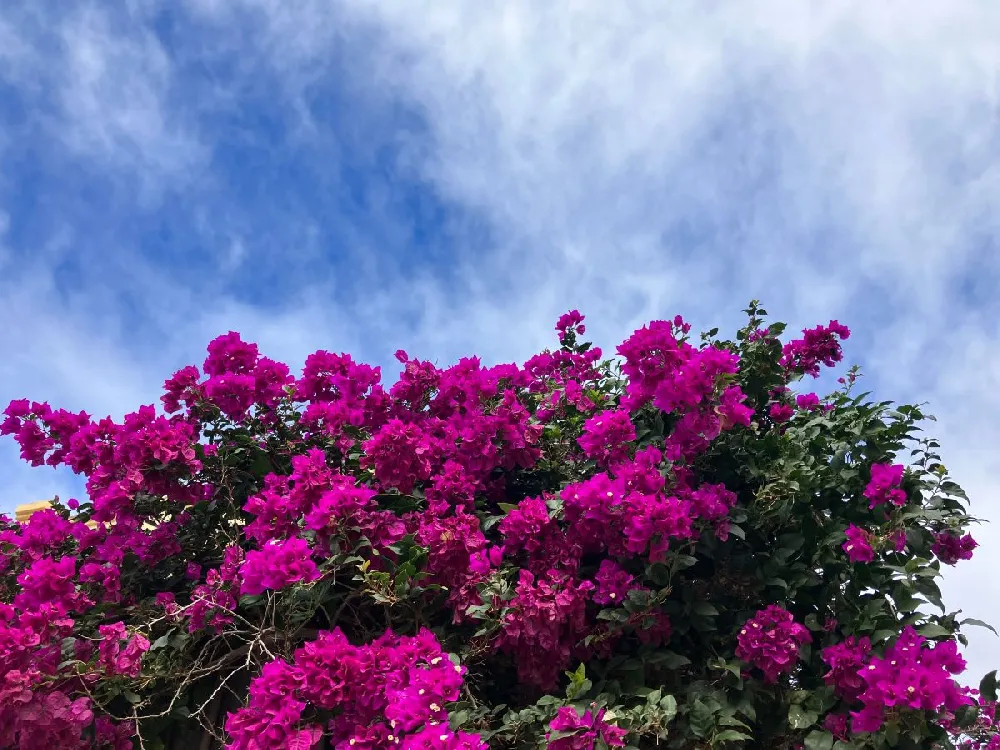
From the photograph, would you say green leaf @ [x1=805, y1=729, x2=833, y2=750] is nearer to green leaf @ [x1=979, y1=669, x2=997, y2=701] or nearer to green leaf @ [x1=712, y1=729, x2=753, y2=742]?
green leaf @ [x1=712, y1=729, x2=753, y2=742]

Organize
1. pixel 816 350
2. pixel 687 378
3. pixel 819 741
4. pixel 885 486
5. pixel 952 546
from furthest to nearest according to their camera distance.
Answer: pixel 816 350 → pixel 952 546 → pixel 885 486 → pixel 687 378 → pixel 819 741

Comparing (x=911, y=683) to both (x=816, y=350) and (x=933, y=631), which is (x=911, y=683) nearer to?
(x=933, y=631)

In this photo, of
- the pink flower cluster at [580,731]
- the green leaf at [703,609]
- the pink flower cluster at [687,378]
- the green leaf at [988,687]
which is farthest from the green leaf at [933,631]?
the pink flower cluster at [580,731]

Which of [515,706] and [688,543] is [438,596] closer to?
[515,706]

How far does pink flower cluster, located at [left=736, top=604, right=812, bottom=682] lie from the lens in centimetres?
266

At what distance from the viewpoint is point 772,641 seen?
267 cm

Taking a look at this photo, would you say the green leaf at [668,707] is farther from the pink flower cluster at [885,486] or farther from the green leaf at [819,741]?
the pink flower cluster at [885,486]

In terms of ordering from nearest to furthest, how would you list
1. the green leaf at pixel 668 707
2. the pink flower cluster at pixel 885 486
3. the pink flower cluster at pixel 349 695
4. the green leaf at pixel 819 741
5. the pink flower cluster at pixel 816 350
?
the pink flower cluster at pixel 349 695, the green leaf at pixel 668 707, the green leaf at pixel 819 741, the pink flower cluster at pixel 885 486, the pink flower cluster at pixel 816 350

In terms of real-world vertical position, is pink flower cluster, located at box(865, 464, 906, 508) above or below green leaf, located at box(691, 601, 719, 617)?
above

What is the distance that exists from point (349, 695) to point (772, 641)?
1.32 meters

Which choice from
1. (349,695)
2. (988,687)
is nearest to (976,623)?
(988,687)

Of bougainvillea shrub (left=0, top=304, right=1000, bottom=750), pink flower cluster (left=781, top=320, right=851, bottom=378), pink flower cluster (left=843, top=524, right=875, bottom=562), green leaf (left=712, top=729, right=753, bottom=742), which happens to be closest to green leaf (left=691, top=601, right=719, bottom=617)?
bougainvillea shrub (left=0, top=304, right=1000, bottom=750)

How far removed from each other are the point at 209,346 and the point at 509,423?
138 cm

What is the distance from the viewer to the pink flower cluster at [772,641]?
2.66m
